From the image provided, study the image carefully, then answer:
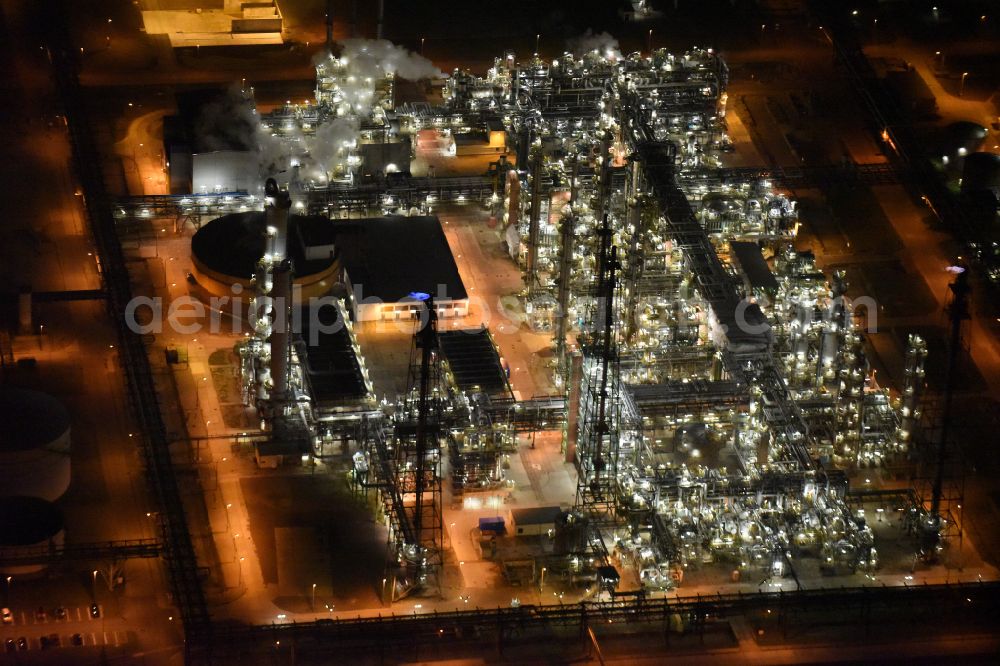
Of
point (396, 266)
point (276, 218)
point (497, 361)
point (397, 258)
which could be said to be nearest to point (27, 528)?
point (276, 218)

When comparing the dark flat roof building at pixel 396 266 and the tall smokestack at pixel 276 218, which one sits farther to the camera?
the dark flat roof building at pixel 396 266

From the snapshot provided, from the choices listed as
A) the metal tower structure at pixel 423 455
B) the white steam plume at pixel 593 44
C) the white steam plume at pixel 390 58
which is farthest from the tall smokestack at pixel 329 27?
the metal tower structure at pixel 423 455

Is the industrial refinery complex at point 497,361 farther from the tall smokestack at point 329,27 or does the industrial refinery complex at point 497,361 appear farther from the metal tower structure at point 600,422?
the tall smokestack at point 329,27

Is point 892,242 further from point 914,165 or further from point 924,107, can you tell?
point 924,107

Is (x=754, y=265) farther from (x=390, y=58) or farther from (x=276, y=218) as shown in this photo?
(x=390, y=58)

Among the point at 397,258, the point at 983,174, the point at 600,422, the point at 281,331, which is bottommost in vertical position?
the point at 600,422
